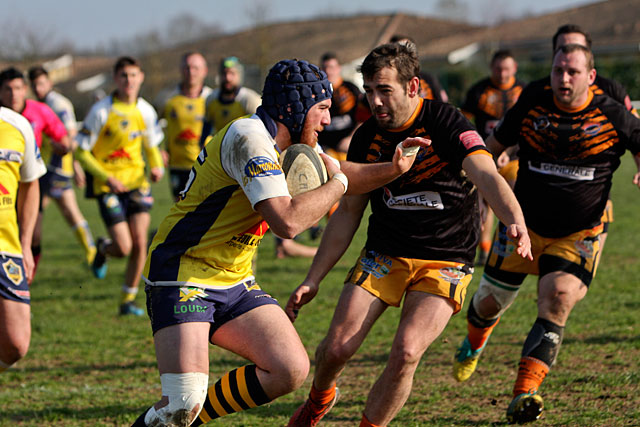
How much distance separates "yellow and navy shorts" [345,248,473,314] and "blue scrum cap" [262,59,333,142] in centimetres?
107

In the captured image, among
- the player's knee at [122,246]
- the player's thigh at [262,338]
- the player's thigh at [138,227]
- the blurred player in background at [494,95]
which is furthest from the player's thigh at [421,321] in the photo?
the blurred player in background at [494,95]

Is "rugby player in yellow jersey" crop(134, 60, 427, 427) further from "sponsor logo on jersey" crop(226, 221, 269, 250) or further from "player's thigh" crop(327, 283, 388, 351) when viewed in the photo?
"player's thigh" crop(327, 283, 388, 351)

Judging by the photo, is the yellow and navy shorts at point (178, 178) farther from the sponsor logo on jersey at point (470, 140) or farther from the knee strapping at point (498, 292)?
the sponsor logo on jersey at point (470, 140)

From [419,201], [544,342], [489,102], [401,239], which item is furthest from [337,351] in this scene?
[489,102]

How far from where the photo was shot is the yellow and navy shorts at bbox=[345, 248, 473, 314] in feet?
14.7

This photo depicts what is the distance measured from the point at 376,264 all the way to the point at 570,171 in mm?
1703

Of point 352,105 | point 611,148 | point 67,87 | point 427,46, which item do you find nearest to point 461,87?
point 427,46

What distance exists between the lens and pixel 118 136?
29.4 ft

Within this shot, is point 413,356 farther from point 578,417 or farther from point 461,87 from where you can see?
point 461,87

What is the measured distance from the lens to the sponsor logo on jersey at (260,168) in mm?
3625

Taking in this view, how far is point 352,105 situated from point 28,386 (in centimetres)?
646

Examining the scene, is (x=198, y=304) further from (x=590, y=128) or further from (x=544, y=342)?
(x=590, y=128)

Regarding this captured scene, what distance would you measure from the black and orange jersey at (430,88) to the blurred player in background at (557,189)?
340 centimetres

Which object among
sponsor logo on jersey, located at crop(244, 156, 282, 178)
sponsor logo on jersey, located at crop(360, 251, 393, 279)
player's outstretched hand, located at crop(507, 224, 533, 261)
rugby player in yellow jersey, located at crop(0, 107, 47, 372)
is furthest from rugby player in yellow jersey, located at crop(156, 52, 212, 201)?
player's outstretched hand, located at crop(507, 224, 533, 261)
